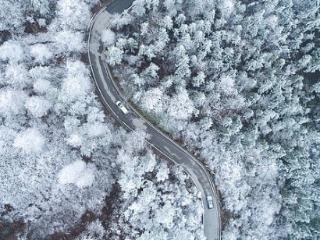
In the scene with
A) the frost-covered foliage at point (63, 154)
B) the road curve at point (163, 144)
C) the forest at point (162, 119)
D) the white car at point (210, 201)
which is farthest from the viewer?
the road curve at point (163, 144)

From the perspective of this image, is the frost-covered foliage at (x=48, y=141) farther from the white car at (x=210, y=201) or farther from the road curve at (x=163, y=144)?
the white car at (x=210, y=201)

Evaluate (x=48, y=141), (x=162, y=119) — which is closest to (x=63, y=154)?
(x=48, y=141)

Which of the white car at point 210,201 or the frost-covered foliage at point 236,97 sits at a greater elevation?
the frost-covered foliage at point 236,97

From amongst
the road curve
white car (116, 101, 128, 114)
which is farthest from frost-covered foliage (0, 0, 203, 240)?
white car (116, 101, 128, 114)

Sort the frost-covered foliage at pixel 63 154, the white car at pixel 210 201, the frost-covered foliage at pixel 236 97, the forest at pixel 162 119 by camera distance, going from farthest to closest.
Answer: the white car at pixel 210 201 → the frost-covered foliage at pixel 236 97 → the forest at pixel 162 119 → the frost-covered foliage at pixel 63 154

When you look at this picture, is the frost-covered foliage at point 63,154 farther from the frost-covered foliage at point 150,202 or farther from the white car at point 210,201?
the white car at point 210,201

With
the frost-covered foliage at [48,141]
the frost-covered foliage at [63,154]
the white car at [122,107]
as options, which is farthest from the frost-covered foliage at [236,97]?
the frost-covered foliage at [48,141]

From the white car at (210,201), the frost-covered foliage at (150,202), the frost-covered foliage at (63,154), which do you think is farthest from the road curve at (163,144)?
the frost-covered foliage at (150,202)

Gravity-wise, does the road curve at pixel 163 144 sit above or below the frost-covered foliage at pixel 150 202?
above

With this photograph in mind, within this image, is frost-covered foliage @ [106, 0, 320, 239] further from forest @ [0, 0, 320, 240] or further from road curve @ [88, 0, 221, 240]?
road curve @ [88, 0, 221, 240]

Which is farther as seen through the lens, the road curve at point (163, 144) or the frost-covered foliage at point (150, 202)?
the road curve at point (163, 144)

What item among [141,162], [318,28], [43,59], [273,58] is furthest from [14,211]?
[318,28]
